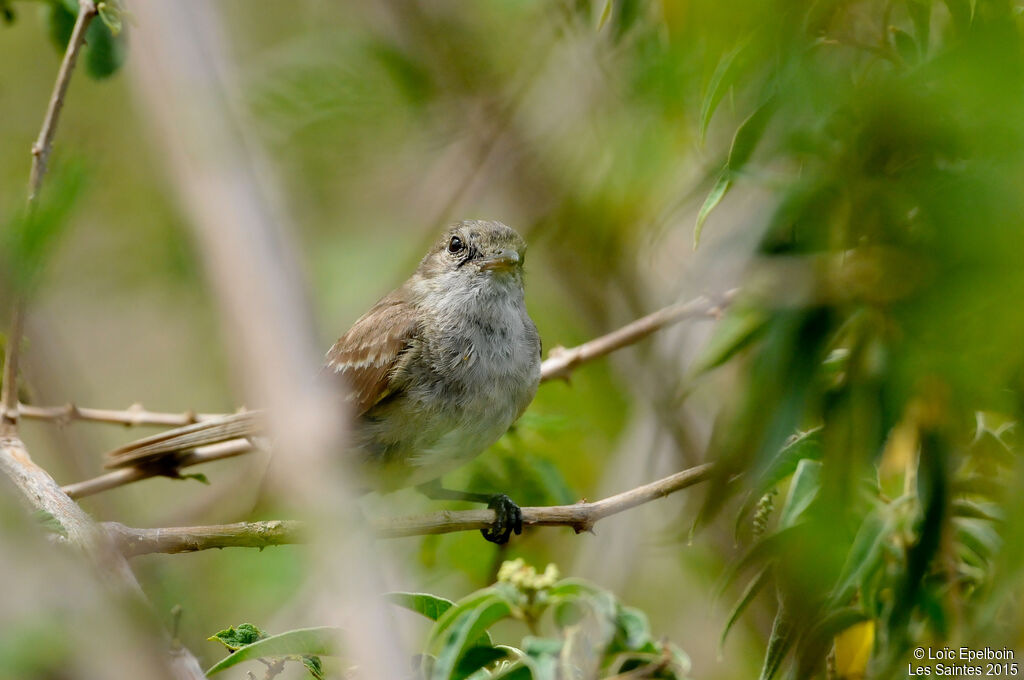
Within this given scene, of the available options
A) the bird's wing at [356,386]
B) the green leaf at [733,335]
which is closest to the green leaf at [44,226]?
the green leaf at [733,335]

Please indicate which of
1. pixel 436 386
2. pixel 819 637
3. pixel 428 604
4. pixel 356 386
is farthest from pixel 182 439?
Result: pixel 819 637

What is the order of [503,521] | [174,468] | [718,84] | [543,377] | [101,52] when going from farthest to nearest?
[543,377]
[174,468]
[503,521]
[101,52]
[718,84]

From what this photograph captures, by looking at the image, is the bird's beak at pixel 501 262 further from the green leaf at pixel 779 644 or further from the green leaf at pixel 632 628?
the green leaf at pixel 632 628

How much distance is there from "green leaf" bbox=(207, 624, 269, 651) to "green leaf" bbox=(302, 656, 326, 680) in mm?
138

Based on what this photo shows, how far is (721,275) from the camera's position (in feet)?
8.25

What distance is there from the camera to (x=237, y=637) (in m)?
2.36

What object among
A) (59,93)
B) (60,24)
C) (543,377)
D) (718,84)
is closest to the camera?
(718,84)

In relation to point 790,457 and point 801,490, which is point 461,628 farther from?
point 801,490

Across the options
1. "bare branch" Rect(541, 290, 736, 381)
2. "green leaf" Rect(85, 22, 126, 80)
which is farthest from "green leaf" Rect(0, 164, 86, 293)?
"bare branch" Rect(541, 290, 736, 381)

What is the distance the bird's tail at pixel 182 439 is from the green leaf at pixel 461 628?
222cm

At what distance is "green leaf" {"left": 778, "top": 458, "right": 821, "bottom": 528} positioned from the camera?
9.52 ft

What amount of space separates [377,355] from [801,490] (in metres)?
2.00

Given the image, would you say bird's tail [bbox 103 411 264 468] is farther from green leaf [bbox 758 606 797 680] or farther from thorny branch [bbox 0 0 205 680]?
green leaf [bbox 758 606 797 680]

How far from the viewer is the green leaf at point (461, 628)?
186 cm
